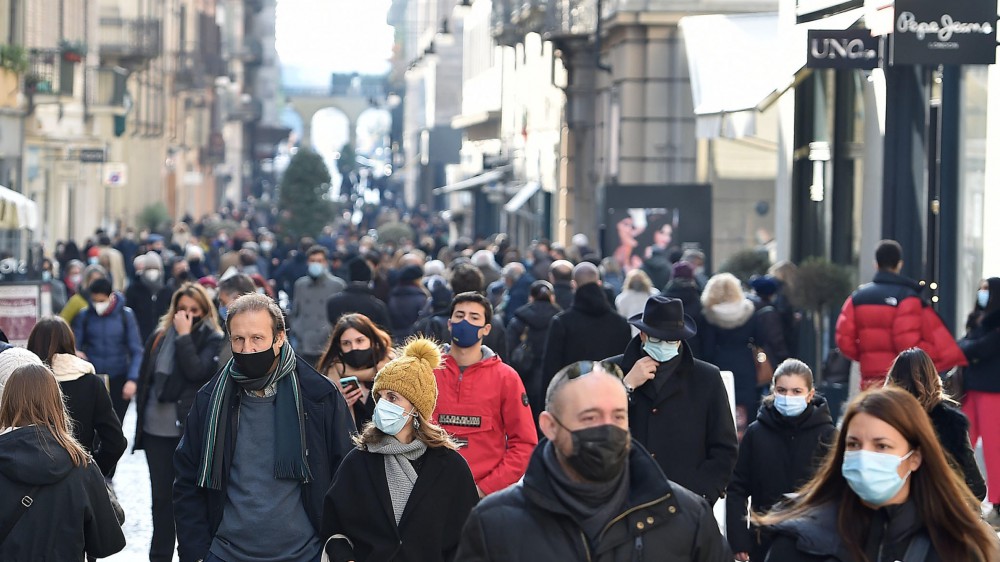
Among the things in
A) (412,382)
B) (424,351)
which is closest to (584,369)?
(412,382)

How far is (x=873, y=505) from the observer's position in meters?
4.52

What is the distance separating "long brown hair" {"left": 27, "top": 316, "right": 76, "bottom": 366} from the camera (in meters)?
Result: 9.62

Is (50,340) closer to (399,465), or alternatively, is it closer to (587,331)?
(587,331)

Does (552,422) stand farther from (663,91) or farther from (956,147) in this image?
(663,91)

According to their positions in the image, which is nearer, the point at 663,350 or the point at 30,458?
the point at 30,458

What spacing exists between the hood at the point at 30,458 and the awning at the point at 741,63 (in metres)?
11.5

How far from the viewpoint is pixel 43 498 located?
22.9 feet

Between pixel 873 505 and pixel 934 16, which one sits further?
pixel 934 16

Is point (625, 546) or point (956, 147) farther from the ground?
point (956, 147)

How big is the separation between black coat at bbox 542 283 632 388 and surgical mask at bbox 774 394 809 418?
3.58 meters

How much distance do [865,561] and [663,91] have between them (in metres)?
26.8

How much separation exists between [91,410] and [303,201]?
41.8m

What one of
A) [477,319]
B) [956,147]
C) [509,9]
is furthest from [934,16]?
[509,9]

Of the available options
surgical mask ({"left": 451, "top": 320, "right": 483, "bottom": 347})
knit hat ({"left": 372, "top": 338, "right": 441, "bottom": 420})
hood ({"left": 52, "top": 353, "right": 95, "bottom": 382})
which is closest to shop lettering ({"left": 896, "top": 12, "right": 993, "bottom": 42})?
surgical mask ({"left": 451, "top": 320, "right": 483, "bottom": 347})
